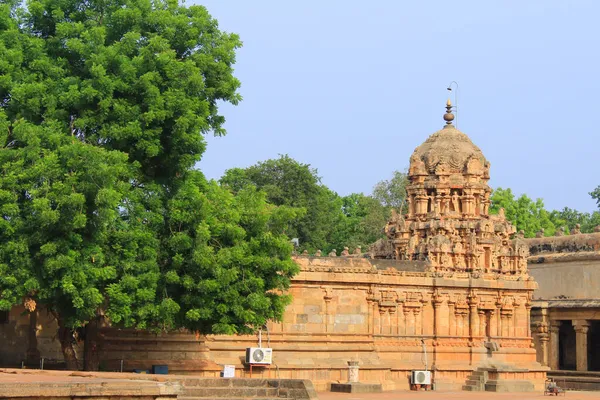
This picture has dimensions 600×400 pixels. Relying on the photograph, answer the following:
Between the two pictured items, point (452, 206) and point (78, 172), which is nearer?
point (78, 172)

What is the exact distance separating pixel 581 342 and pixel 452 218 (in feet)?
31.4

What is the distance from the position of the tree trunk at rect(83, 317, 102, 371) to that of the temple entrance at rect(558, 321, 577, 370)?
29850mm

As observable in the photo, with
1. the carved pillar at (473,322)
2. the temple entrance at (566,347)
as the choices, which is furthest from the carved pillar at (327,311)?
the temple entrance at (566,347)

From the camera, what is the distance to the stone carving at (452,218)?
1850 inches

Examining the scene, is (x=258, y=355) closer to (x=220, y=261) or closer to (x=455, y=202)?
(x=220, y=261)

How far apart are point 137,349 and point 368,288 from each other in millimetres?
10263

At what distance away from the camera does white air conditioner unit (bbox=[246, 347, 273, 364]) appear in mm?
37594

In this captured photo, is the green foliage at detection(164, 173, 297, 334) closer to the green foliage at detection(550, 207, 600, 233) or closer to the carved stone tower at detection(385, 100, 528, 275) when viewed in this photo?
the carved stone tower at detection(385, 100, 528, 275)

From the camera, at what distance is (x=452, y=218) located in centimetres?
4862

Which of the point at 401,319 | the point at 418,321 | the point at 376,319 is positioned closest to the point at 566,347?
the point at 418,321

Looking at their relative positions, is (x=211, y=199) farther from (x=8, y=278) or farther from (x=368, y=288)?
(x=368, y=288)

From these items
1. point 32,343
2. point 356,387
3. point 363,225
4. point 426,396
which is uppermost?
point 363,225

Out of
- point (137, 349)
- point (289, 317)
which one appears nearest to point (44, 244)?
point (137, 349)

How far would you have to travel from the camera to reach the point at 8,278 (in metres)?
28.1
